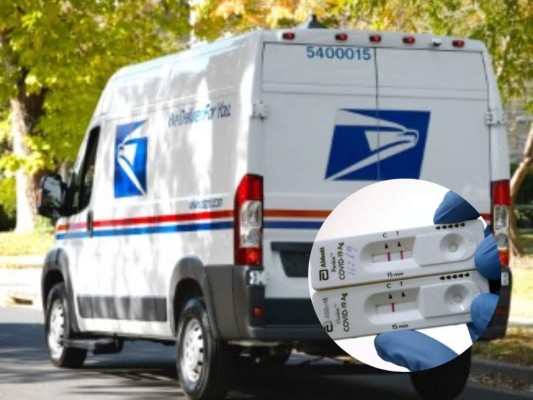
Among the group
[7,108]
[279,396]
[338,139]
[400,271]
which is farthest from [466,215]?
[7,108]

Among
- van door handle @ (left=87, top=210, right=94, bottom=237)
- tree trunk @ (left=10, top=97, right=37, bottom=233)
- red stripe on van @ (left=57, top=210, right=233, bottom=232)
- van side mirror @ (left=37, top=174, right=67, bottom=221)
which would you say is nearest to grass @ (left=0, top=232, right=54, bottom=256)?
tree trunk @ (left=10, top=97, right=37, bottom=233)

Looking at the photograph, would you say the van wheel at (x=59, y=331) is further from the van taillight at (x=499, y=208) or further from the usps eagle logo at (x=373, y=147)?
the van taillight at (x=499, y=208)

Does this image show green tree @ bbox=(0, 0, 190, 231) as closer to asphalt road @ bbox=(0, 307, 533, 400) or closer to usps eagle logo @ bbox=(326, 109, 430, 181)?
asphalt road @ bbox=(0, 307, 533, 400)

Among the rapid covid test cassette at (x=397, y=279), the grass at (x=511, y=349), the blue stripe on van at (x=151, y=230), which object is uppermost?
the blue stripe on van at (x=151, y=230)

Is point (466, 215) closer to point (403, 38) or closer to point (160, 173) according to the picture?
point (403, 38)

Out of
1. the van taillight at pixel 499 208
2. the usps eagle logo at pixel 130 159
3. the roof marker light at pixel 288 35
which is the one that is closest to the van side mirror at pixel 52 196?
the usps eagle logo at pixel 130 159

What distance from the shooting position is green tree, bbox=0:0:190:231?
29388mm

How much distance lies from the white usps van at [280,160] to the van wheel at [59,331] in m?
2.03

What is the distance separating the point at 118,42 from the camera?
3123 centimetres

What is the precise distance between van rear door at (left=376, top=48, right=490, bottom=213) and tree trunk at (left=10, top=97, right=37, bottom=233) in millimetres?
28313

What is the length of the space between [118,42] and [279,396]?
65.5ft

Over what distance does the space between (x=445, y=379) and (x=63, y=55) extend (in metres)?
20.0

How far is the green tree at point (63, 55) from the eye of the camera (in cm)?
2939

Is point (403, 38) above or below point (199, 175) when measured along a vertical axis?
above
